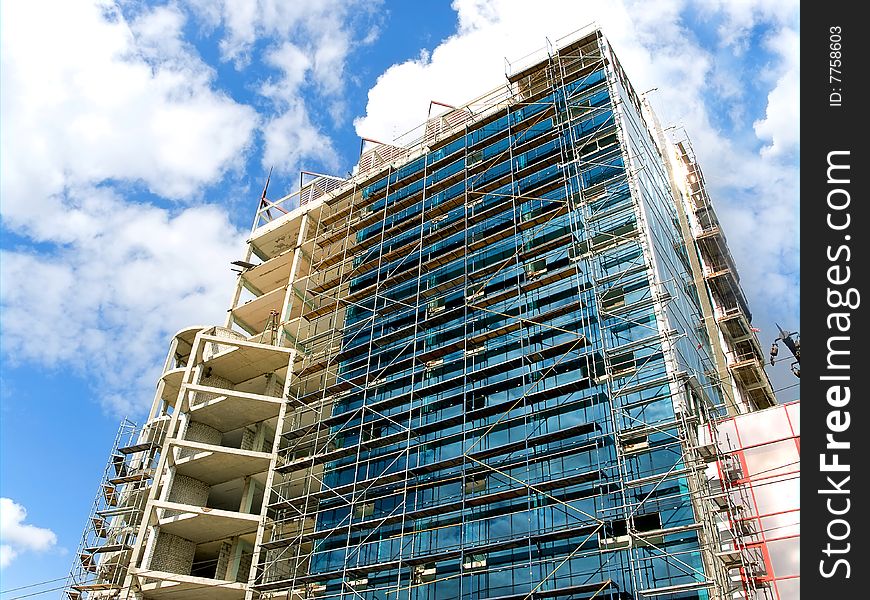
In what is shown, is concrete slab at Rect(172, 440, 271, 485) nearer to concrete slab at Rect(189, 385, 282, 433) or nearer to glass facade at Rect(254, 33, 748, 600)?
glass facade at Rect(254, 33, 748, 600)

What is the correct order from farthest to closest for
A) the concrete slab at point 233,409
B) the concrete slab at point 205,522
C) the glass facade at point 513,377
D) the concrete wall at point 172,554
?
the concrete slab at point 233,409
the concrete wall at point 172,554
the concrete slab at point 205,522
the glass facade at point 513,377

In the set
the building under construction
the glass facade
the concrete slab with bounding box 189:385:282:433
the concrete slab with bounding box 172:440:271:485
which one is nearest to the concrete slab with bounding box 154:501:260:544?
the building under construction

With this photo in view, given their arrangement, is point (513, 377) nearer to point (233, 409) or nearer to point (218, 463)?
point (218, 463)

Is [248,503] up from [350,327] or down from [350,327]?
down

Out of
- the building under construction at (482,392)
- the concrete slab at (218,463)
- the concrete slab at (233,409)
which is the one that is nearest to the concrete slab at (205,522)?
the building under construction at (482,392)

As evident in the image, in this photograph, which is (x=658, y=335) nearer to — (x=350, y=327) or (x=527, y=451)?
(x=527, y=451)

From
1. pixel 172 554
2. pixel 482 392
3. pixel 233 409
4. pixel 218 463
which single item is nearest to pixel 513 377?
pixel 482 392

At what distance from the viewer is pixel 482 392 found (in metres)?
27.2

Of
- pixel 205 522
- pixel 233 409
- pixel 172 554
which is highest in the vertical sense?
pixel 233 409

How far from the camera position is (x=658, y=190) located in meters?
34.2

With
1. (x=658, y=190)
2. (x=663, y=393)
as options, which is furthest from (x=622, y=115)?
(x=663, y=393)

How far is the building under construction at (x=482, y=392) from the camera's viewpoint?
72.6 feet

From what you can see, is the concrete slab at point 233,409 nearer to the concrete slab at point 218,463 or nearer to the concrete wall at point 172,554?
the concrete slab at point 218,463
